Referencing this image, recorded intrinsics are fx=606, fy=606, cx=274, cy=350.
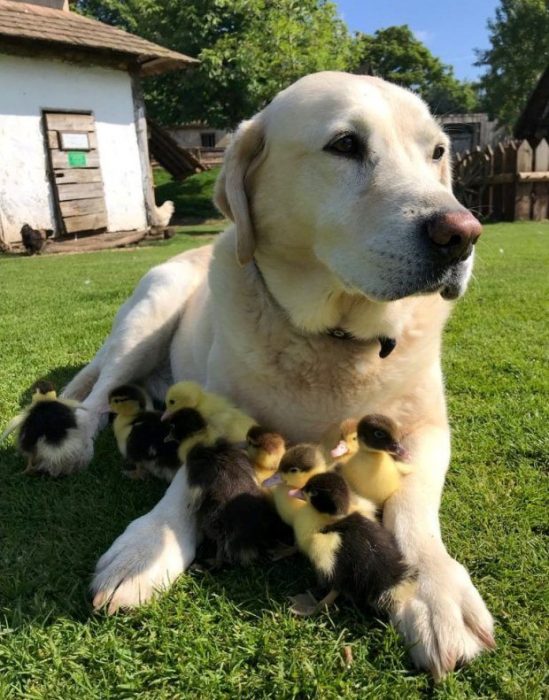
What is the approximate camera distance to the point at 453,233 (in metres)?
1.76

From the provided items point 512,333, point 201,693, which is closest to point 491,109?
point 512,333

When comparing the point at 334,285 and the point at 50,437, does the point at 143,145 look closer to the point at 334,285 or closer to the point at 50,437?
the point at 50,437


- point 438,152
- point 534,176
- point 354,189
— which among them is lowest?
point 534,176

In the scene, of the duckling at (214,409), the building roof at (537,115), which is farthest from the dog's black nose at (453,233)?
the building roof at (537,115)

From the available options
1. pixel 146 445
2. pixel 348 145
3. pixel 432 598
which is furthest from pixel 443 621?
pixel 348 145

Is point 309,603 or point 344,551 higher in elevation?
point 344,551

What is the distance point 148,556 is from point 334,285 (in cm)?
114

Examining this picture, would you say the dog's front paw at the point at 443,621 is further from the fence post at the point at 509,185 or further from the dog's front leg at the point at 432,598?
the fence post at the point at 509,185

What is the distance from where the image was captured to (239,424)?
2.25m

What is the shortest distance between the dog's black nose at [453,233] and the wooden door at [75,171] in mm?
12290

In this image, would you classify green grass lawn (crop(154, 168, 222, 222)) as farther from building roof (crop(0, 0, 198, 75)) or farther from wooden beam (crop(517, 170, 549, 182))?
wooden beam (crop(517, 170, 549, 182))

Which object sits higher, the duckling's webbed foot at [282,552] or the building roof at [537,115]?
the building roof at [537,115]

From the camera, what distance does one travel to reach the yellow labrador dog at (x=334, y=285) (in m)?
1.81

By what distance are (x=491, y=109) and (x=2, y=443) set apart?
5126 centimetres
